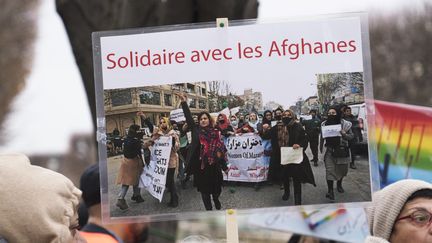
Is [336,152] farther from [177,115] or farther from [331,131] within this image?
[177,115]

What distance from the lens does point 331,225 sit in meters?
5.62

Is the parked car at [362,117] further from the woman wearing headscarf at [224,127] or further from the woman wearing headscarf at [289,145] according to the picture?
the woman wearing headscarf at [224,127]

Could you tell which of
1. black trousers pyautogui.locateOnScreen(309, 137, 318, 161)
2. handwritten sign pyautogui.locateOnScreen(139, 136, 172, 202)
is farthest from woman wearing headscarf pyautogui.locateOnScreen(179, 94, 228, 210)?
black trousers pyautogui.locateOnScreen(309, 137, 318, 161)

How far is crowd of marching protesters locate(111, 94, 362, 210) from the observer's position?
10.5 ft

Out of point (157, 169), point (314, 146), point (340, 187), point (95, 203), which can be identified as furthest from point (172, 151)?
point (95, 203)

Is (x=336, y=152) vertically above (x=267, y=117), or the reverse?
(x=267, y=117)

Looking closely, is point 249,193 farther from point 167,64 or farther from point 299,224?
point 299,224

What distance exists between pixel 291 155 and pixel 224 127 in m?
0.27

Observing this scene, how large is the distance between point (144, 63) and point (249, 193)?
627 millimetres

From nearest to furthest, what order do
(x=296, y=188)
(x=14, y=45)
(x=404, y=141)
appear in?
1. (x=296, y=188)
2. (x=404, y=141)
3. (x=14, y=45)

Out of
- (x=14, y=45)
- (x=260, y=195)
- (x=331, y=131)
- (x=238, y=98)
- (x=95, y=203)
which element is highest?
(x=14, y=45)

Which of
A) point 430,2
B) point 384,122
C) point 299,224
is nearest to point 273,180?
point 384,122

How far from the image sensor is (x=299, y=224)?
5625mm

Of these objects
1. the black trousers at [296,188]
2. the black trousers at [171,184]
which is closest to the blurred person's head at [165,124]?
the black trousers at [171,184]
